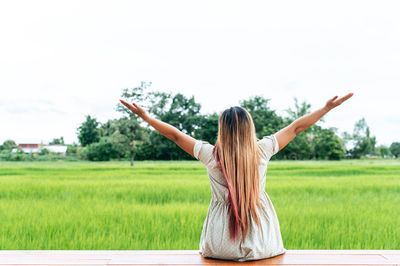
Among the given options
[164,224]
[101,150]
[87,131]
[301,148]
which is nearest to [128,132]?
[101,150]

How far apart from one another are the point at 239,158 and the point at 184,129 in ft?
101

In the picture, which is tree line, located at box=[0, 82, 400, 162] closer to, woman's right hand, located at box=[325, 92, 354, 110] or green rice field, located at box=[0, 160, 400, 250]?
green rice field, located at box=[0, 160, 400, 250]

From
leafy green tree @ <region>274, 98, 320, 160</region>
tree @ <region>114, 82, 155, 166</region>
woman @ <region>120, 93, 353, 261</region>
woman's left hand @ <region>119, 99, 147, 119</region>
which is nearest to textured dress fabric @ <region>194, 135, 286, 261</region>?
woman @ <region>120, 93, 353, 261</region>

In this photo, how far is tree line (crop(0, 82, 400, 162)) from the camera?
24.0m

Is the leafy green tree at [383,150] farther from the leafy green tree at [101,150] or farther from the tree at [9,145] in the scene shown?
the tree at [9,145]

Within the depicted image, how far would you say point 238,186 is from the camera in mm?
2020

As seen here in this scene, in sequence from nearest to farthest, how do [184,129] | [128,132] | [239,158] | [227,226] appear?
[239,158]
[227,226]
[128,132]
[184,129]

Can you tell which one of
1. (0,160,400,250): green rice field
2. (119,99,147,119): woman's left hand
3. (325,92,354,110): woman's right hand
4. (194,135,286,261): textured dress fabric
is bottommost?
(0,160,400,250): green rice field

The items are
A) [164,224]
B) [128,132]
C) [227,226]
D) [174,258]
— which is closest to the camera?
[227,226]

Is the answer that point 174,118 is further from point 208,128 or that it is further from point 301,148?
point 301,148

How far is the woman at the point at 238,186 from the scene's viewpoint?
2012 millimetres

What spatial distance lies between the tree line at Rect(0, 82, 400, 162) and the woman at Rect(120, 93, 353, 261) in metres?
21.8

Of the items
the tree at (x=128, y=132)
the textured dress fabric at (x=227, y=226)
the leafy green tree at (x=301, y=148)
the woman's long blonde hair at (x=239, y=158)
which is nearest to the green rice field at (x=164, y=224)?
the textured dress fabric at (x=227, y=226)

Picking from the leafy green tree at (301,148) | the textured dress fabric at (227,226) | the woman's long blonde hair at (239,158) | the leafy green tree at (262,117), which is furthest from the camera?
the leafy green tree at (262,117)
